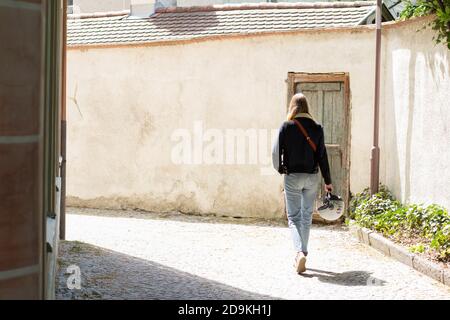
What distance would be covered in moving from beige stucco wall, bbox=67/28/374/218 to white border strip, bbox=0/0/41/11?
9.10 meters

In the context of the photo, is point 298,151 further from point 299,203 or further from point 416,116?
point 416,116

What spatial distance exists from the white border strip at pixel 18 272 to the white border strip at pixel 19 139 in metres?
0.42

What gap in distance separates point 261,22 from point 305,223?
5.82m

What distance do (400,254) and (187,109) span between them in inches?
199

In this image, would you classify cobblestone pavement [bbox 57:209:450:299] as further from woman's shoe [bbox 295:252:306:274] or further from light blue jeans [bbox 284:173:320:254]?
light blue jeans [bbox 284:173:320:254]

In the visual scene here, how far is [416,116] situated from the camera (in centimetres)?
974

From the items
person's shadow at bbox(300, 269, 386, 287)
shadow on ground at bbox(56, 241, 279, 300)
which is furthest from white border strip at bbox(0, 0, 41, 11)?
person's shadow at bbox(300, 269, 386, 287)

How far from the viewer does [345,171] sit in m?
11.1

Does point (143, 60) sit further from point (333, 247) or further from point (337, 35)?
point (333, 247)

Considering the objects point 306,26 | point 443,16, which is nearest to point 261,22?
point 306,26

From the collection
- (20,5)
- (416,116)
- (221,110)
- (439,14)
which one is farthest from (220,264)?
(20,5)

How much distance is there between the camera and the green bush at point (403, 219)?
25.6ft

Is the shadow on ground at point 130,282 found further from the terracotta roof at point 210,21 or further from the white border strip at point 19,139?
the terracotta roof at point 210,21
